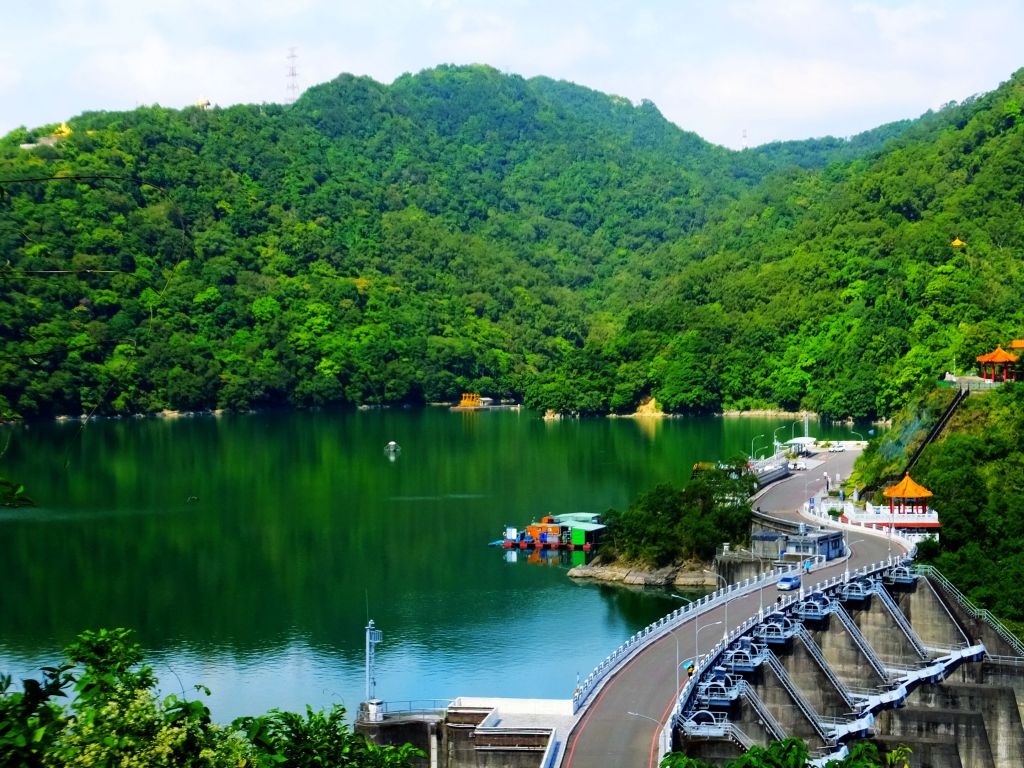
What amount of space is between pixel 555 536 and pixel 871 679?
35781 millimetres

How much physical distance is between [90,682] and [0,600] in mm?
54762

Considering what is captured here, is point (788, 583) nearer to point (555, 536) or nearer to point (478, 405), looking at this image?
point (555, 536)

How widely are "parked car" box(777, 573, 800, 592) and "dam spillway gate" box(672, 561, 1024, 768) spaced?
142cm

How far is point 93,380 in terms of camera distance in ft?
507

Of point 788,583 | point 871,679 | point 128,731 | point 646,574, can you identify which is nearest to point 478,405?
point 646,574

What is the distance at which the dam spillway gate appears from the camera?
40.3m

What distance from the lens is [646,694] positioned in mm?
40438

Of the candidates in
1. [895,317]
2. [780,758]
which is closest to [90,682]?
[780,758]

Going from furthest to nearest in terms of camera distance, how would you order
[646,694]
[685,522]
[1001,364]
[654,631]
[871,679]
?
1. [1001,364]
2. [685,522]
3. [871,679]
4. [654,631]
5. [646,694]

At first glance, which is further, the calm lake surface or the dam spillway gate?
the calm lake surface

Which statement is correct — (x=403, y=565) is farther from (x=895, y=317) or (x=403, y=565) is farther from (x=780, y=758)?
(x=895, y=317)

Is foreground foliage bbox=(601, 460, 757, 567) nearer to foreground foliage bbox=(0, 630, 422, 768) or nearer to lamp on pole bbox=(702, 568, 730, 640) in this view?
lamp on pole bbox=(702, 568, 730, 640)

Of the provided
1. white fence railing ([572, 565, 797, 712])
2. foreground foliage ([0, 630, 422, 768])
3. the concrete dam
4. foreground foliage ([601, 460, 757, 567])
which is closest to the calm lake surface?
foreground foliage ([601, 460, 757, 567])

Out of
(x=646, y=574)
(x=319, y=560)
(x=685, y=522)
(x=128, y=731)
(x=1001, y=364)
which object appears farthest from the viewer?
(x=1001, y=364)
